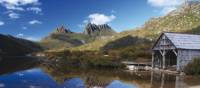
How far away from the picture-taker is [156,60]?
Result: 72.7m

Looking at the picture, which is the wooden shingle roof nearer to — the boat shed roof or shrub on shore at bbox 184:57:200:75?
the boat shed roof

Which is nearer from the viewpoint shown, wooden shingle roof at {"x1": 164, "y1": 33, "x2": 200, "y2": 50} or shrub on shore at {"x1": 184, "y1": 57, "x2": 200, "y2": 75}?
shrub on shore at {"x1": 184, "y1": 57, "x2": 200, "y2": 75}

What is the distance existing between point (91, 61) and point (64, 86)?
127ft

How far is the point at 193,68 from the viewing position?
2168 inches

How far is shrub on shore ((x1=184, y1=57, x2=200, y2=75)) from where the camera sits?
55062 mm

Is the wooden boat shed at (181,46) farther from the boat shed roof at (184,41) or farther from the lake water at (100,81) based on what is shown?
the lake water at (100,81)

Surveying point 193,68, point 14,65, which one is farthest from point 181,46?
point 14,65

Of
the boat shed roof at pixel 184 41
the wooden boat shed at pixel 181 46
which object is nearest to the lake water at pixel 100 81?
the wooden boat shed at pixel 181 46

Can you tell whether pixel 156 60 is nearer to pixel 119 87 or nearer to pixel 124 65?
pixel 124 65

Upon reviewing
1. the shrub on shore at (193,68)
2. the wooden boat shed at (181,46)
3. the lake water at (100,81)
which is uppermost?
the wooden boat shed at (181,46)

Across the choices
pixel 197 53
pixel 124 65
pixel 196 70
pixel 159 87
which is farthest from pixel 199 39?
pixel 159 87

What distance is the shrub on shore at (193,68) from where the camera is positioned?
181ft

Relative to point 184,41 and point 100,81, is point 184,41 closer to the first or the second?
point 184,41

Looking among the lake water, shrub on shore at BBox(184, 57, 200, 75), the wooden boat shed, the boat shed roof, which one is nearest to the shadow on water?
the lake water
